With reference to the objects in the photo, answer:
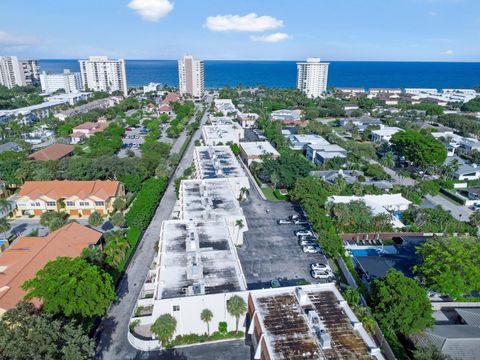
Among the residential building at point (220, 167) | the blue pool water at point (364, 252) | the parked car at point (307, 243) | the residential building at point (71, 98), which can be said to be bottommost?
the blue pool water at point (364, 252)

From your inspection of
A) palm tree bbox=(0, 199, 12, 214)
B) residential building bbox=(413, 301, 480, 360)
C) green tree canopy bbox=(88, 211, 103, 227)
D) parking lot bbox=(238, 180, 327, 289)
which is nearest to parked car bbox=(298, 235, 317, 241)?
parking lot bbox=(238, 180, 327, 289)

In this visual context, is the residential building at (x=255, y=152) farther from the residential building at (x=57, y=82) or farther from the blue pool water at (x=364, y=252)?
the residential building at (x=57, y=82)

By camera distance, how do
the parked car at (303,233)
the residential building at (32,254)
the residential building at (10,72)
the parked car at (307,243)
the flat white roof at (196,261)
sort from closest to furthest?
the flat white roof at (196,261) → the residential building at (32,254) → the parked car at (307,243) → the parked car at (303,233) → the residential building at (10,72)

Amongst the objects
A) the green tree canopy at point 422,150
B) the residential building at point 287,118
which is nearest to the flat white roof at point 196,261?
the green tree canopy at point 422,150

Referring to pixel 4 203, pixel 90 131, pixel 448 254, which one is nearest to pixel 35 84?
pixel 90 131

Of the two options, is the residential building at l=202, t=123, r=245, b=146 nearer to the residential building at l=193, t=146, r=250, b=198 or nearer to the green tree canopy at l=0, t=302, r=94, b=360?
the residential building at l=193, t=146, r=250, b=198

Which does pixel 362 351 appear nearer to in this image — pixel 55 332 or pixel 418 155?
pixel 55 332
